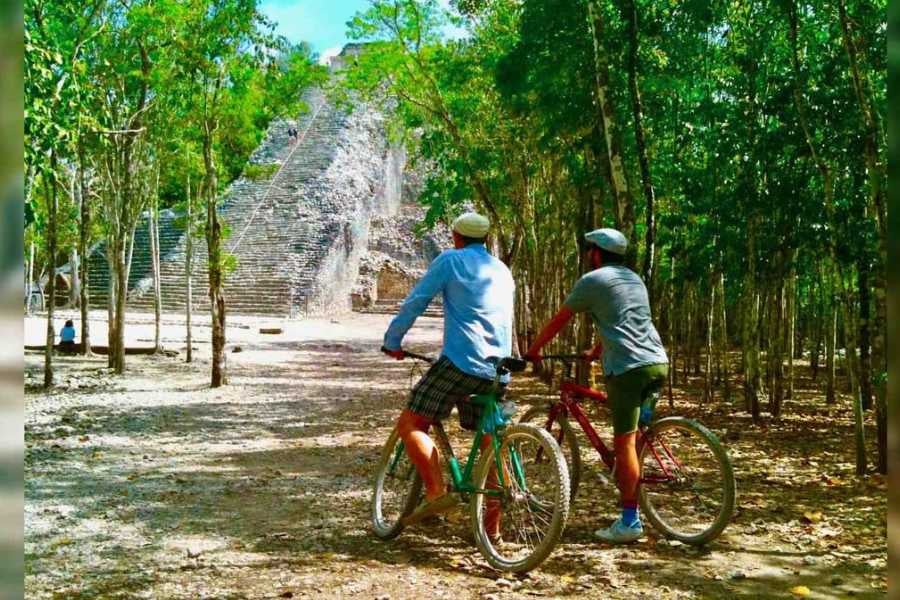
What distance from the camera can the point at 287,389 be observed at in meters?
13.7

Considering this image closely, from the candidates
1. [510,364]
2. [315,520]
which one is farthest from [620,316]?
[315,520]

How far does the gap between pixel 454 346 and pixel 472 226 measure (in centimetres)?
73

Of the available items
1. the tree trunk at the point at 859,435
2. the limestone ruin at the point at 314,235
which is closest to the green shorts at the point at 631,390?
the tree trunk at the point at 859,435

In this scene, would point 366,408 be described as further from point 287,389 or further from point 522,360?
point 522,360

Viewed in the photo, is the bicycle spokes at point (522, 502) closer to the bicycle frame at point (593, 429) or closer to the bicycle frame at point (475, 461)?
the bicycle frame at point (475, 461)

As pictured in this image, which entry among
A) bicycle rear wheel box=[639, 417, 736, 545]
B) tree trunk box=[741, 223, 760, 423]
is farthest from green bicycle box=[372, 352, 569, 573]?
tree trunk box=[741, 223, 760, 423]

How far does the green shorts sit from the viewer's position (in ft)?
15.8

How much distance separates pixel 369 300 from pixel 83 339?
84.6 feet

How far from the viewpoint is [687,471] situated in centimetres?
504

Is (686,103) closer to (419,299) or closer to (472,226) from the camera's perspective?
(472,226)

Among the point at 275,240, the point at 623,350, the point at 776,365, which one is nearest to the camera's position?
the point at 623,350

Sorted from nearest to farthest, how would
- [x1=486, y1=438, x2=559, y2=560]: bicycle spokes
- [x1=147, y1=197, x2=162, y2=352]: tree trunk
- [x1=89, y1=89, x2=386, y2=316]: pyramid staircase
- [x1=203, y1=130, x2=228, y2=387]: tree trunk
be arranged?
[x1=486, y1=438, x2=559, y2=560]: bicycle spokes → [x1=203, y1=130, x2=228, y2=387]: tree trunk → [x1=147, y1=197, x2=162, y2=352]: tree trunk → [x1=89, y1=89, x2=386, y2=316]: pyramid staircase

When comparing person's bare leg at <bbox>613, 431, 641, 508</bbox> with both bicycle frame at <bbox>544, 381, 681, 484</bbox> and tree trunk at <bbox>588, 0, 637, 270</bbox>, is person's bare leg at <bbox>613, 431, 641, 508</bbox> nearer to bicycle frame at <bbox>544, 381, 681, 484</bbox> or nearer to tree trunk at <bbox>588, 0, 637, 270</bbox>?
bicycle frame at <bbox>544, 381, 681, 484</bbox>

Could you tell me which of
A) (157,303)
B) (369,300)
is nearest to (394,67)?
(157,303)
